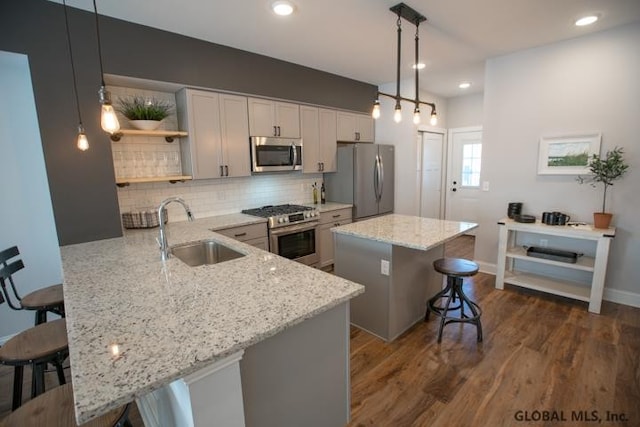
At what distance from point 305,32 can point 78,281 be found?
9.00 feet

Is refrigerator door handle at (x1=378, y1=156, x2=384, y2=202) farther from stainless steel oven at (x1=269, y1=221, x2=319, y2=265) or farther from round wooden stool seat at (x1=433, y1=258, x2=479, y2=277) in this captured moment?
round wooden stool seat at (x1=433, y1=258, x2=479, y2=277)

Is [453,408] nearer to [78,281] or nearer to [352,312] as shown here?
[352,312]

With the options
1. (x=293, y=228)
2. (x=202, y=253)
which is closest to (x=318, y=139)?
(x=293, y=228)

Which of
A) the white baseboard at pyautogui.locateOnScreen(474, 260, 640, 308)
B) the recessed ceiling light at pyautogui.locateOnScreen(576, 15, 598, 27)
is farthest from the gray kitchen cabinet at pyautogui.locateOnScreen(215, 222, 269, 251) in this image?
the white baseboard at pyautogui.locateOnScreen(474, 260, 640, 308)

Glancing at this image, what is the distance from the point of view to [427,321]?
2.90 meters

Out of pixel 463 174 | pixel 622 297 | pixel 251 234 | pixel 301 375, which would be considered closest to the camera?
pixel 301 375

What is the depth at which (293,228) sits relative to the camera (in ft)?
12.0

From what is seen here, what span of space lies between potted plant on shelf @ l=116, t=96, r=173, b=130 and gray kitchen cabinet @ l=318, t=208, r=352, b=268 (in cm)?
219

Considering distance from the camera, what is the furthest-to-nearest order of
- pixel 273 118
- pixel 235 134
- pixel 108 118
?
1. pixel 273 118
2. pixel 235 134
3. pixel 108 118

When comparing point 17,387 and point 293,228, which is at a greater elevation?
point 293,228

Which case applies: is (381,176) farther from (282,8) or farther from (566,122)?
(282,8)

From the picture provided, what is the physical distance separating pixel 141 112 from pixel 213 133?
69 cm

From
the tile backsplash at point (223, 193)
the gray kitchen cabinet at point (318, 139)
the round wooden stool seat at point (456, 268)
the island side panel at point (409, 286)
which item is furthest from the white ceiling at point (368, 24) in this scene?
the round wooden stool seat at point (456, 268)

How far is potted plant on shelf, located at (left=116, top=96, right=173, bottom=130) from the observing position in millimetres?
2875
